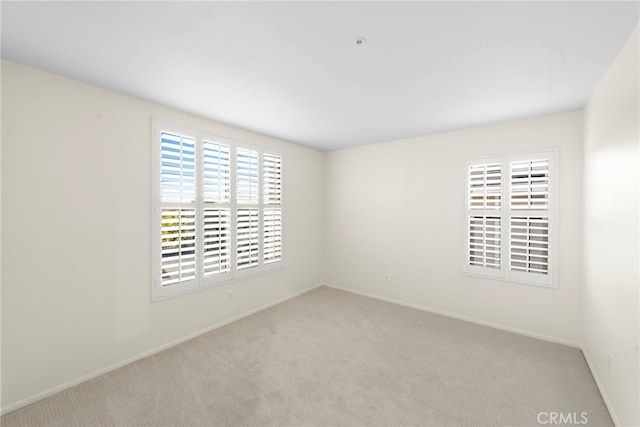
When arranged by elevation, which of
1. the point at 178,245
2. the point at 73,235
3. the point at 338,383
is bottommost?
the point at 338,383

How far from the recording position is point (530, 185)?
2.99m

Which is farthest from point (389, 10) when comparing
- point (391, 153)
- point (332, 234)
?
point (332, 234)

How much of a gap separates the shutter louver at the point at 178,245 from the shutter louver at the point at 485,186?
10.7ft

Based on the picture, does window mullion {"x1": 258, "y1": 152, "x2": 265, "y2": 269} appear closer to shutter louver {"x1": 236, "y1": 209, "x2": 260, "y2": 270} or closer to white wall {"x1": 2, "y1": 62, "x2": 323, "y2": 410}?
shutter louver {"x1": 236, "y1": 209, "x2": 260, "y2": 270}

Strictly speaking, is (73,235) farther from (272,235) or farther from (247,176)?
(272,235)

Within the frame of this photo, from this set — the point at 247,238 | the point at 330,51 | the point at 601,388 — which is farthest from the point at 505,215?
the point at 247,238

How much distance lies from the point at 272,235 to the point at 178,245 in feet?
4.37

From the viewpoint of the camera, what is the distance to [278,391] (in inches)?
82.3

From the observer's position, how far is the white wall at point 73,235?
1909 millimetres

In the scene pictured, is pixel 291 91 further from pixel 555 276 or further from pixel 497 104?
pixel 555 276

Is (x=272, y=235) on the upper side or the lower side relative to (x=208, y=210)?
lower

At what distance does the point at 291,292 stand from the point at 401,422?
2621mm

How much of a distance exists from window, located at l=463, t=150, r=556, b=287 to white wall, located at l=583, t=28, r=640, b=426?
0.43 meters
